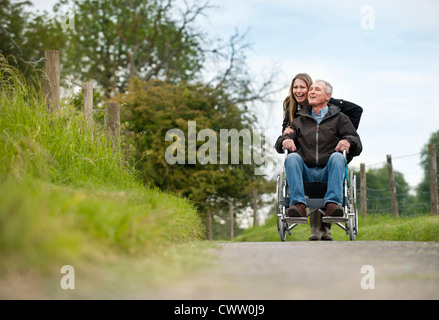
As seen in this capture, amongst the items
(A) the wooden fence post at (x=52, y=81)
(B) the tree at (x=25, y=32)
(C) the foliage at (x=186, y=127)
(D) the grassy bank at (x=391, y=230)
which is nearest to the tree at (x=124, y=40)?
(B) the tree at (x=25, y=32)

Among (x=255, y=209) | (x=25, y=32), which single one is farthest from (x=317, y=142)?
(x=25, y=32)

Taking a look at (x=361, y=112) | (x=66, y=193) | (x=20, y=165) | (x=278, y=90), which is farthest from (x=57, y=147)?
(x=278, y=90)

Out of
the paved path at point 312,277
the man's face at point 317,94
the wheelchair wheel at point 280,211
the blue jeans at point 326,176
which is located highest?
the man's face at point 317,94

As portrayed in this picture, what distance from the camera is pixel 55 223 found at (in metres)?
2.87

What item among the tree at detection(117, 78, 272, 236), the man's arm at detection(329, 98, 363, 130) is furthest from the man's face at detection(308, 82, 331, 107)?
the tree at detection(117, 78, 272, 236)

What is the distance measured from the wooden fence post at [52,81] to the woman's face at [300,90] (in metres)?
2.51

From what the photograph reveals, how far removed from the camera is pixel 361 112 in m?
6.56

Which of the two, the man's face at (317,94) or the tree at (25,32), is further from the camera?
the tree at (25,32)

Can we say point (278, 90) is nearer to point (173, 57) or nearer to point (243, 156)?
point (243, 156)

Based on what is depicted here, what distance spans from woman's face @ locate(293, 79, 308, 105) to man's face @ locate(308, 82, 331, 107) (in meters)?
0.20

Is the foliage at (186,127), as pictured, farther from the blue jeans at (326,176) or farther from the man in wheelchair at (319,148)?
the blue jeans at (326,176)

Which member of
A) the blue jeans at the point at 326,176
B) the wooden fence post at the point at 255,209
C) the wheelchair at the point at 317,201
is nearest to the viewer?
the blue jeans at the point at 326,176

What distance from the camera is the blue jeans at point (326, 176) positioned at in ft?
18.7
